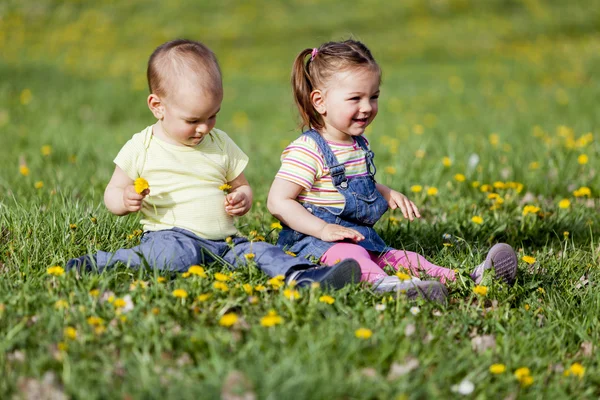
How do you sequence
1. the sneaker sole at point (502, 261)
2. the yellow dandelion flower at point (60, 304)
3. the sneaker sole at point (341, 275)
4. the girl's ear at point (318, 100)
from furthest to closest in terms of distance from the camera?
the girl's ear at point (318, 100) < the sneaker sole at point (502, 261) < the sneaker sole at point (341, 275) < the yellow dandelion flower at point (60, 304)

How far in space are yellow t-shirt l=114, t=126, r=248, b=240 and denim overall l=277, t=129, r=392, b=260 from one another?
37 cm

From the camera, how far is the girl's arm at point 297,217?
3.29 meters

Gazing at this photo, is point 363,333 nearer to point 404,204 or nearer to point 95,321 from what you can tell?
point 95,321

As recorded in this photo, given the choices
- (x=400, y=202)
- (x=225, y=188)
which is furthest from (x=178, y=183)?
(x=400, y=202)

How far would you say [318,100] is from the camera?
3.62 metres

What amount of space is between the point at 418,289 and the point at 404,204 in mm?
817

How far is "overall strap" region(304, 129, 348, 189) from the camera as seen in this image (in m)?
3.55

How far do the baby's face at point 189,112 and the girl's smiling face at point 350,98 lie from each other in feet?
1.98

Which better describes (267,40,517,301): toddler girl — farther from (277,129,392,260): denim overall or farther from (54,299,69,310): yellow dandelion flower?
(54,299,69,310): yellow dandelion flower

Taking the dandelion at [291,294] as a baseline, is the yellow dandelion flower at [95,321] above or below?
above

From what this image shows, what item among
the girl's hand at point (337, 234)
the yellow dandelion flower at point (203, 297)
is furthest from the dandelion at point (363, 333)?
the girl's hand at point (337, 234)

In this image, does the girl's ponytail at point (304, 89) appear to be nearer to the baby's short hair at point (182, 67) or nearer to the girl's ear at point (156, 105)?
the baby's short hair at point (182, 67)

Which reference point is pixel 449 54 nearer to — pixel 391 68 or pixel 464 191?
pixel 391 68

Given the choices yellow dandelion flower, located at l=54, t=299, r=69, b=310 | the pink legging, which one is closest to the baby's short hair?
the pink legging
